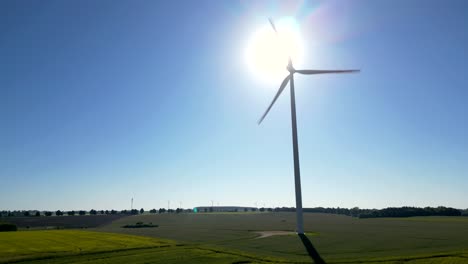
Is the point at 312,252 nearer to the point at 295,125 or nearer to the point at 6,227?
the point at 295,125

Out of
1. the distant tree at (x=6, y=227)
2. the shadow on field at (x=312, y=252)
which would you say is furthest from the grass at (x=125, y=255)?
the distant tree at (x=6, y=227)

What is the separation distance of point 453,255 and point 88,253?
47662 mm

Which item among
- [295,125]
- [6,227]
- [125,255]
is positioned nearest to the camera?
[125,255]

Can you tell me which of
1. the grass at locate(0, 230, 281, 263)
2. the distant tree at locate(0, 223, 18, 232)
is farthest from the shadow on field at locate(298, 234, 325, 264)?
the distant tree at locate(0, 223, 18, 232)

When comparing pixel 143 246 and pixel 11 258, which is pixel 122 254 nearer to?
pixel 143 246

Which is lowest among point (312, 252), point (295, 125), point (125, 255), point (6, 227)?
point (6, 227)

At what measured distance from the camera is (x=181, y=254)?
163 feet

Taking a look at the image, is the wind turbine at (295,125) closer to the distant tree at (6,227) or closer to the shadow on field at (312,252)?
the shadow on field at (312,252)

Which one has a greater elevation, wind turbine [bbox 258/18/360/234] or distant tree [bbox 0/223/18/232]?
wind turbine [bbox 258/18/360/234]

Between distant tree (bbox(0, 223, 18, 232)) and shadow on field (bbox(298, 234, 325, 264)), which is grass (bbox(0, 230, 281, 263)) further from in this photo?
distant tree (bbox(0, 223, 18, 232))

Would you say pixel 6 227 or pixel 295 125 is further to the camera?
pixel 6 227

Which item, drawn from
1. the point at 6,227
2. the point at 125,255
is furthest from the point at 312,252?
the point at 6,227

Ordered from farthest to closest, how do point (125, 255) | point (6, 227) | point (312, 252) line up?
point (6, 227), point (125, 255), point (312, 252)

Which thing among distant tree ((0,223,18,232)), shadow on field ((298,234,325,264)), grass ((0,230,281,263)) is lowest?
distant tree ((0,223,18,232))
